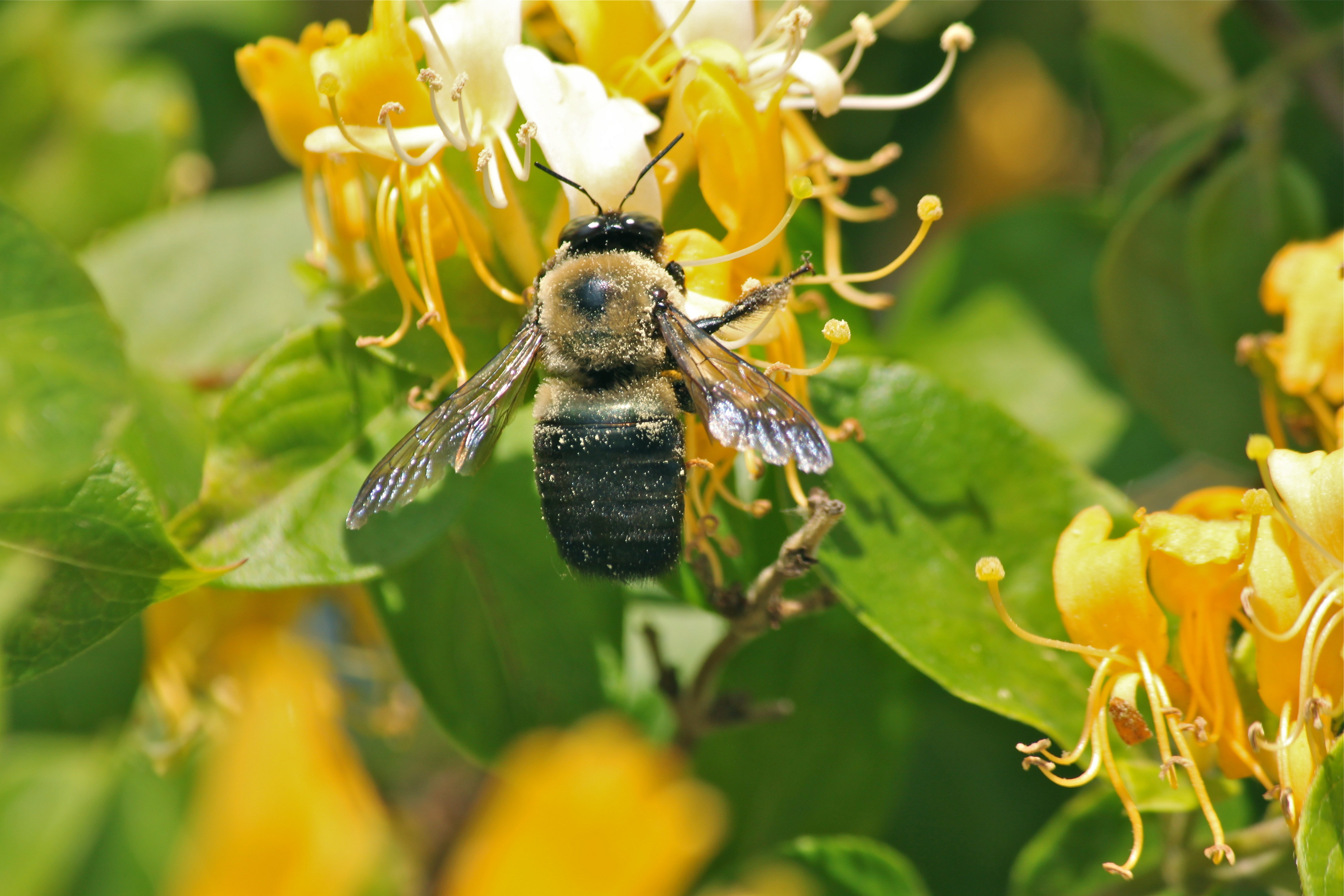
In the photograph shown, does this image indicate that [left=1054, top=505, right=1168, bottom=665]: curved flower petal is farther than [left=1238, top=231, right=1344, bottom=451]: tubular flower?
No

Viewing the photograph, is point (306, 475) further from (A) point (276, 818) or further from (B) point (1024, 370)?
(B) point (1024, 370)

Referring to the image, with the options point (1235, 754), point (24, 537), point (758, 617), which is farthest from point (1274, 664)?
point (24, 537)

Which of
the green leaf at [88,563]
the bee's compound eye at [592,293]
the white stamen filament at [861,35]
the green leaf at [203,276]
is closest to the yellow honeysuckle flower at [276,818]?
the green leaf at [88,563]

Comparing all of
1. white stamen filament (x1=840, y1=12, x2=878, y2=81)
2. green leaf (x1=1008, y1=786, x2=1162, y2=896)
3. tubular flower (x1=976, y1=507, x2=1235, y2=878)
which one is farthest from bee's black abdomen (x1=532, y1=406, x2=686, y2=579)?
green leaf (x1=1008, y1=786, x2=1162, y2=896)

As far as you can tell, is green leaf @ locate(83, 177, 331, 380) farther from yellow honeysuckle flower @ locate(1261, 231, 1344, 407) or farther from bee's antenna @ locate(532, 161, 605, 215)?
yellow honeysuckle flower @ locate(1261, 231, 1344, 407)

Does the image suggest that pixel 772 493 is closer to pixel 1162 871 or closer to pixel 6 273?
pixel 1162 871

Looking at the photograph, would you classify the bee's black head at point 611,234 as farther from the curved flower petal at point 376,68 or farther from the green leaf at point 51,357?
the green leaf at point 51,357
